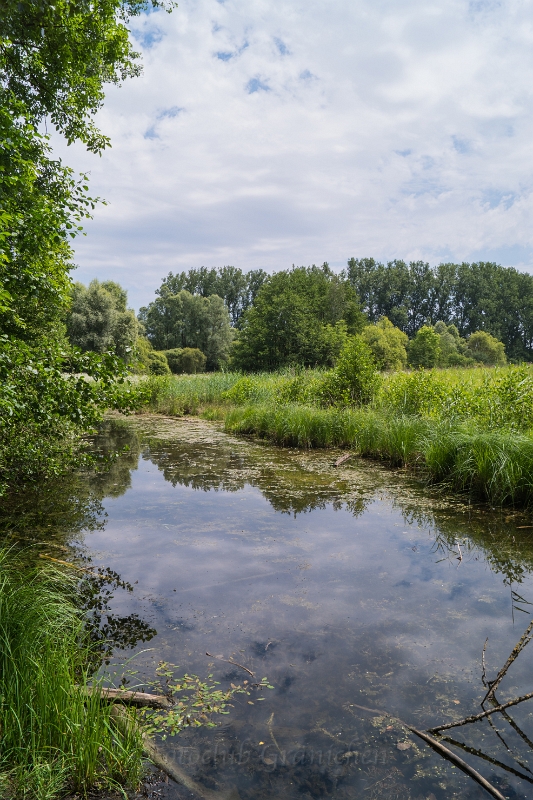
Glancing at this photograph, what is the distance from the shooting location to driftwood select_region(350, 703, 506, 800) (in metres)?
2.18

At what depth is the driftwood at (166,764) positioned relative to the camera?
2289mm

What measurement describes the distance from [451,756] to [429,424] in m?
6.55

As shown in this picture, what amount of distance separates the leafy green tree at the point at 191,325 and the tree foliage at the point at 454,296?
2163cm

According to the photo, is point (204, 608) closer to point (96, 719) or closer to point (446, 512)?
point (96, 719)

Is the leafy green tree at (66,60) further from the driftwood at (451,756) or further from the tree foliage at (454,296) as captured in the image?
the tree foliage at (454,296)

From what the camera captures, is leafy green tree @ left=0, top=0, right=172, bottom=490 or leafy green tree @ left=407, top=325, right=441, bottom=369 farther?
leafy green tree @ left=407, top=325, right=441, bottom=369

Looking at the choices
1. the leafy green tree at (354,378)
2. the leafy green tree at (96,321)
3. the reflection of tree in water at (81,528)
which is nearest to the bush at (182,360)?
the leafy green tree at (96,321)

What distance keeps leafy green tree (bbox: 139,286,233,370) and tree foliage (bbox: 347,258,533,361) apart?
71.0 ft

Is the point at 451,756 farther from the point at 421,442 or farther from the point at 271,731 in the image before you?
the point at 421,442

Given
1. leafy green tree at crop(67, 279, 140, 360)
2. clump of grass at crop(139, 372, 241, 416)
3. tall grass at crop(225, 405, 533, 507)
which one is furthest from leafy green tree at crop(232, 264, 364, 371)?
tall grass at crop(225, 405, 533, 507)

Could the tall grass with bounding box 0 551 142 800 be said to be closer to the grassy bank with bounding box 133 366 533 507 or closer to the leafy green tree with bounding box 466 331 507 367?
the grassy bank with bounding box 133 366 533 507

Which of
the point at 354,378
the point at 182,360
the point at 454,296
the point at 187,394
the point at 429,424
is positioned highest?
the point at 454,296

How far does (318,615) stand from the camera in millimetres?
3941

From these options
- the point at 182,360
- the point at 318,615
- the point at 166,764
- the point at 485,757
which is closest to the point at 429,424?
the point at 318,615
